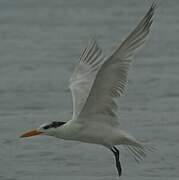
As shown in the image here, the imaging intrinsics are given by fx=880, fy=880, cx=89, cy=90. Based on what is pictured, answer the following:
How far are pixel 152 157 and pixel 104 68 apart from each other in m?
2.55

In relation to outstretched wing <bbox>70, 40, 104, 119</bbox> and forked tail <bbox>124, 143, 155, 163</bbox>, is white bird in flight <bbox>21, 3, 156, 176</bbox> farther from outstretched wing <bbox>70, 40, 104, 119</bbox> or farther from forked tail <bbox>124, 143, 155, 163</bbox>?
outstretched wing <bbox>70, 40, 104, 119</bbox>

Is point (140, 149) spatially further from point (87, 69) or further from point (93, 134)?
point (87, 69)

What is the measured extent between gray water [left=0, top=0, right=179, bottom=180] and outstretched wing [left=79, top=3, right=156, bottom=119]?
1.06m

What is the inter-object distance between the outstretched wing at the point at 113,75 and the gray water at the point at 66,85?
1064mm

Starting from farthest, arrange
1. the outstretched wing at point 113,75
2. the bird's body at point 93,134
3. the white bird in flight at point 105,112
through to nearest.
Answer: the bird's body at point 93,134
the white bird in flight at point 105,112
the outstretched wing at point 113,75

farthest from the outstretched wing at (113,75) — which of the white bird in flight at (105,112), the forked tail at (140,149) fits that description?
the forked tail at (140,149)

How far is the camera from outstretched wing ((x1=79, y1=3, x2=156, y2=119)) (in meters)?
8.52

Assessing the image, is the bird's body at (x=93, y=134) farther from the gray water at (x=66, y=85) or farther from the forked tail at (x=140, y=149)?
the gray water at (x=66, y=85)

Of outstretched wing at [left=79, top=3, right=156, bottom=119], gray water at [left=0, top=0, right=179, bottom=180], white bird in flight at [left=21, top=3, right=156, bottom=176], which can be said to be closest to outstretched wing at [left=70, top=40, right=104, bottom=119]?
white bird in flight at [left=21, top=3, right=156, bottom=176]

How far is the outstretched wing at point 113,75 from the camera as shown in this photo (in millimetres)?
8516

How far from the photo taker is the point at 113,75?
901cm

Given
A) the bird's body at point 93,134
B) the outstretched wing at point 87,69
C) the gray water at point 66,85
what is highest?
the outstretched wing at point 87,69

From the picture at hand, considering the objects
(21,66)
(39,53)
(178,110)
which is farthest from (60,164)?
(39,53)

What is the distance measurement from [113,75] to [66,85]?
5404mm
